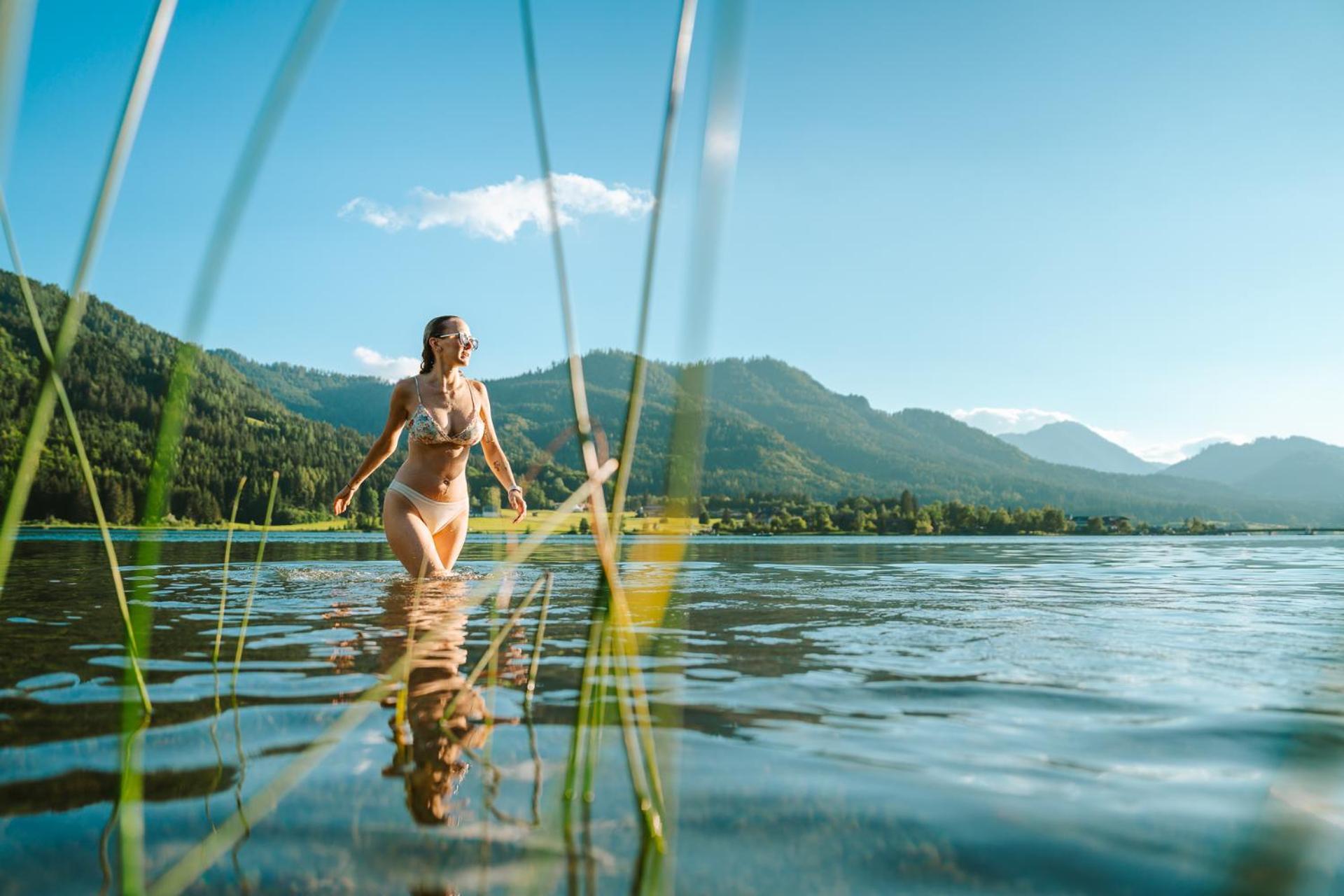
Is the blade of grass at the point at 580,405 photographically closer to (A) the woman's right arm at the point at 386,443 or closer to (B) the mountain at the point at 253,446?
(B) the mountain at the point at 253,446


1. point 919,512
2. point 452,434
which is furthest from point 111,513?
point 452,434

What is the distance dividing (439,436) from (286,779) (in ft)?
20.7

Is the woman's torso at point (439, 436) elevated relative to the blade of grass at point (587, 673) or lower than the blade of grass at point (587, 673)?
elevated

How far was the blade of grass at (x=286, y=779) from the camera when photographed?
161cm

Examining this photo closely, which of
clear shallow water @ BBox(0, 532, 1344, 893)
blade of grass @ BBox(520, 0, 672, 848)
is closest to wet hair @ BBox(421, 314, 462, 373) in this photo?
clear shallow water @ BBox(0, 532, 1344, 893)

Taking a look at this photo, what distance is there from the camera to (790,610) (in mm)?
7434

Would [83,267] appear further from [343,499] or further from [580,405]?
[343,499]

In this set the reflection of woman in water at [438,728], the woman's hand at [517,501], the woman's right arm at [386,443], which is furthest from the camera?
the woman's right arm at [386,443]

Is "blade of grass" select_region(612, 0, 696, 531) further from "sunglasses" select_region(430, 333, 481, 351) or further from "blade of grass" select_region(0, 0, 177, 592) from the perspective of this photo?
"sunglasses" select_region(430, 333, 481, 351)

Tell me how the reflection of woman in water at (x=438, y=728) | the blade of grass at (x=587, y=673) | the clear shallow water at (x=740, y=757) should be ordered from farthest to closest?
the reflection of woman in water at (x=438, y=728), the clear shallow water at (x=740, y=757), the blade of grass at (x=587, y=673)

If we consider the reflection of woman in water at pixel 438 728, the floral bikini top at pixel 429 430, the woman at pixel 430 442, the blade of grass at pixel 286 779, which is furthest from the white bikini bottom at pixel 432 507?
the blade of grass at pixel 286 779

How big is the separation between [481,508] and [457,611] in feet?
5.93

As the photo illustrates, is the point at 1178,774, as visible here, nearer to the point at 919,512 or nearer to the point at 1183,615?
the point at 1183,615

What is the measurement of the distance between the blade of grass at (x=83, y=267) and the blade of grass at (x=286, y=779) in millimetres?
651
